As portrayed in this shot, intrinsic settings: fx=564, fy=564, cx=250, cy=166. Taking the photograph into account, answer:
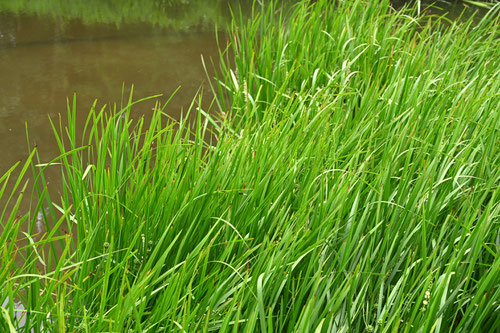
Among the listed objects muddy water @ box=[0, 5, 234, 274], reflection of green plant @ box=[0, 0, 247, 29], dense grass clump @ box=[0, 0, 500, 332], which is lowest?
muddy water @ box=[0, 5, 234, 274]

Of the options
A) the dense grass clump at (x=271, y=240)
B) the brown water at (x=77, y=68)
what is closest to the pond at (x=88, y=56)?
the brown water at (x=77, y=68)

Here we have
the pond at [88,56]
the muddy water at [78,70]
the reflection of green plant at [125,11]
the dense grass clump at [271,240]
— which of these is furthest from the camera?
the reflection of green plant at [125,11]

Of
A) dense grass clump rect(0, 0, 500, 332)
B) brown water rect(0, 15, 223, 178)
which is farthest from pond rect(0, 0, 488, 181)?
dense grass clump rect(0, 0, 500, 332)

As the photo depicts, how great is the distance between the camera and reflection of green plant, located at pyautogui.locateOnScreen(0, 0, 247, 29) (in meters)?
3.85

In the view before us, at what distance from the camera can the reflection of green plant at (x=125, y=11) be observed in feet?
12.6

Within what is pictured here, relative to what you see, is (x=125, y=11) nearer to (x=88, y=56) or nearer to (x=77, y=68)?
(x=88, y=56)

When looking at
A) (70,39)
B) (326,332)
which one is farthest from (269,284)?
(70,39)

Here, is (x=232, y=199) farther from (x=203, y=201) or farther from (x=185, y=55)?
(x=185, y=55)

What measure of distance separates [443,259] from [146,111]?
1.79 m

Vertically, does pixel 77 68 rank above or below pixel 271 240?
below

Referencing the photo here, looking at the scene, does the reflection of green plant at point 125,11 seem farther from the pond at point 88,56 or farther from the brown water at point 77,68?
the brown water at point 77,68

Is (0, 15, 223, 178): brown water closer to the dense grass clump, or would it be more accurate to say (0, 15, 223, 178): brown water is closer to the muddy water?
the muddy water

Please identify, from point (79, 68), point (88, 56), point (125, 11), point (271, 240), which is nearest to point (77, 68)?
point (79, 68)

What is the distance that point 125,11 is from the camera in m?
4.01
